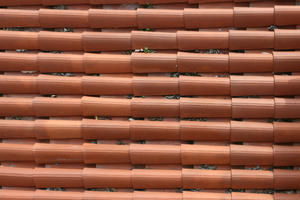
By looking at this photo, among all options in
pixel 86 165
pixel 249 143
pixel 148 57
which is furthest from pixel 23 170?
pixel 249 143

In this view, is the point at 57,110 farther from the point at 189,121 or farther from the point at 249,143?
the point at 249,143

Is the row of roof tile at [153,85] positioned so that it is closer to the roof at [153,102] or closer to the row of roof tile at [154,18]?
the roof at [153,102]

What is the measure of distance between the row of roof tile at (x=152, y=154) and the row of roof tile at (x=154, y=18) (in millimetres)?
1205

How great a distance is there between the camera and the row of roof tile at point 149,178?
3748mm

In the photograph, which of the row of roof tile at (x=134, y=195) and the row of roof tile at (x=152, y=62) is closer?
the row of roof tile at (x=134, y=195)

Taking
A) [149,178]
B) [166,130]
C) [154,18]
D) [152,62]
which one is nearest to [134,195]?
[149,178]

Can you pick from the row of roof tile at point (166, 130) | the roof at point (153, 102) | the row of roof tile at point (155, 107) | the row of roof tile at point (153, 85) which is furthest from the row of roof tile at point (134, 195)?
the row of roof tile at point (153, 85)

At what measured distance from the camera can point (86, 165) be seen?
3.97 m

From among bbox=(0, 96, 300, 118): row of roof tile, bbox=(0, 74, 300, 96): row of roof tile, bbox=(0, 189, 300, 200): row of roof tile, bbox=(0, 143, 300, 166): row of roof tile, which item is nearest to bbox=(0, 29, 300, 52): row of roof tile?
bbox=(0, 74, 300, 96): row of roof tile

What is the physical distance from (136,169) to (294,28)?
2.08 metres

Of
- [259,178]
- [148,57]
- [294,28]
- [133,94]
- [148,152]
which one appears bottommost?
[259,178]

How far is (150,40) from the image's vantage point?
156 inches

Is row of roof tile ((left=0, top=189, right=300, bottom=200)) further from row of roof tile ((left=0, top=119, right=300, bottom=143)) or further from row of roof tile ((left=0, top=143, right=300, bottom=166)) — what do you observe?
row of roof tile ((left=0, top=119, right=300, bottom=143))

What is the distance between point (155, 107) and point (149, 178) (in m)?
0.68
